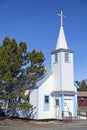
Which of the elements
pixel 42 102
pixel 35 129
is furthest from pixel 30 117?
pixel 35 129

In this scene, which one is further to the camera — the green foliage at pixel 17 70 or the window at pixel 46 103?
the window at pixel 46 103

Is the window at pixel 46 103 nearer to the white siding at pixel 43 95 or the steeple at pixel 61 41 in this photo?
the white siding at pixel 43 95

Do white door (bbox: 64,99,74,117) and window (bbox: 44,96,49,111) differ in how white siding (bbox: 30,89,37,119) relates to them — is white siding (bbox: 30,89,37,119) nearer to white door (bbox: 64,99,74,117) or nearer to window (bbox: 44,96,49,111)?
window (bbox: 44,96,49,111)

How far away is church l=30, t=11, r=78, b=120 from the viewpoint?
32.1 m

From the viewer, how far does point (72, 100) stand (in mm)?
33312

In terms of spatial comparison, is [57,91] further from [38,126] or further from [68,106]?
[38,126]

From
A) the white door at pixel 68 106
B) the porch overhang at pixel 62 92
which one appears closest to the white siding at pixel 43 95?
the porch overhang at pixel 62 92

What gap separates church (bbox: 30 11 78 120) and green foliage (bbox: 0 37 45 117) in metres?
1.98

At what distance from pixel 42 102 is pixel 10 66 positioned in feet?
21.2

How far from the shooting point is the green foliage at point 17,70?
28.0 meters

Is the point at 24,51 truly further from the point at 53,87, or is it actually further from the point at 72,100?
the point at 72,100

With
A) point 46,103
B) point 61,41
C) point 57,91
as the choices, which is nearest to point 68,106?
point 57,91

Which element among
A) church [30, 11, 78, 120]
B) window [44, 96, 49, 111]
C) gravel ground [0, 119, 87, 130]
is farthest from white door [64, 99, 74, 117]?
gravel ground [0, 119, 87, 130]

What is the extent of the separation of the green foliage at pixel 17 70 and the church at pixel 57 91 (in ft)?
6.51
